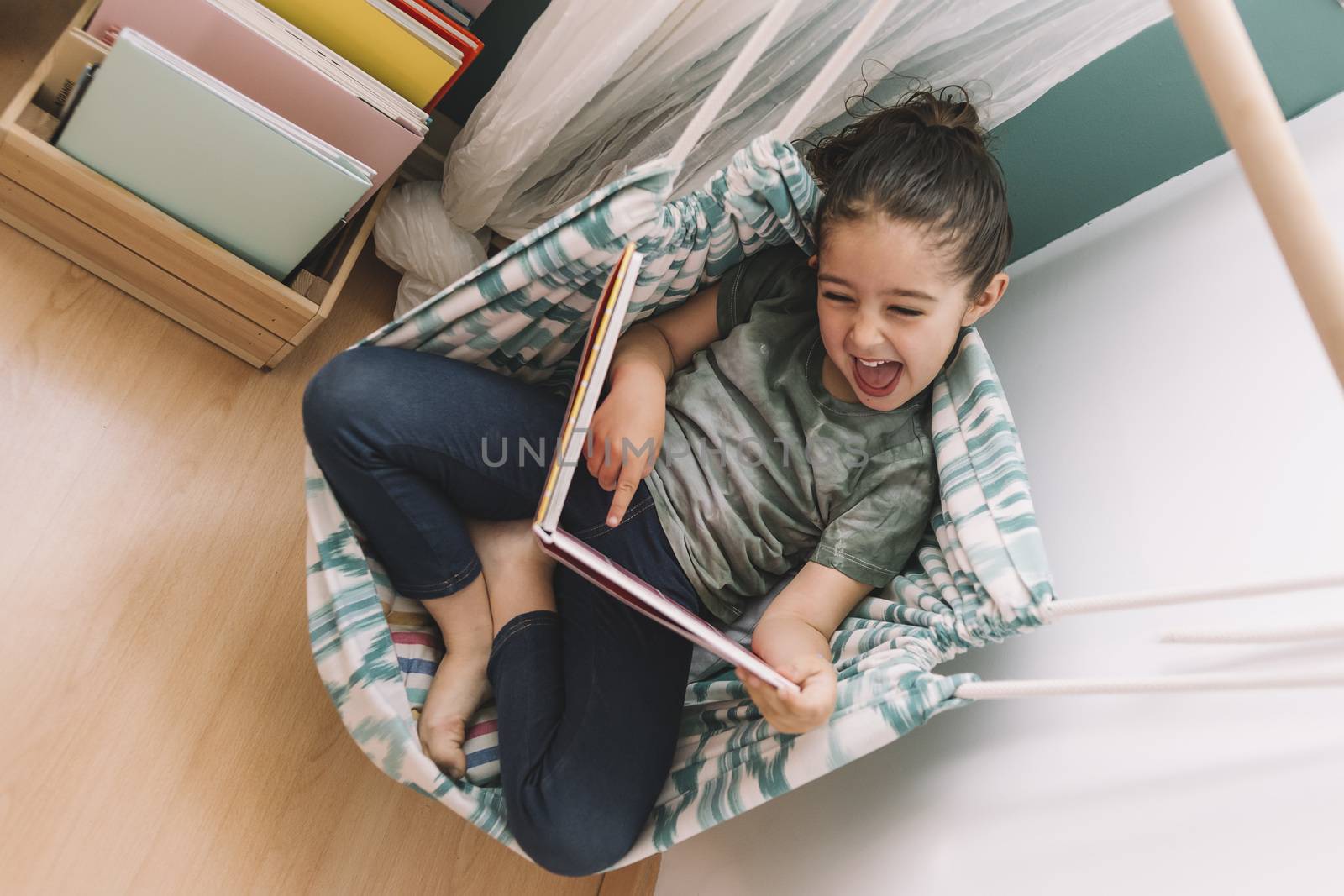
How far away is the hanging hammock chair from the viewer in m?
0.77

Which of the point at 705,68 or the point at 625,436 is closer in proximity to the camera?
the point at 625,436

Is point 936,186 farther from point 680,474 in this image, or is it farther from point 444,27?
point 444,27

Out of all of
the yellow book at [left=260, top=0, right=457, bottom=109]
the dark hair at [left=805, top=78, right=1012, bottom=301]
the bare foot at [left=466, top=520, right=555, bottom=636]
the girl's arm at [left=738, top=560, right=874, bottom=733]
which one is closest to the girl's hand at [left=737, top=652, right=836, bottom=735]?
the girl's arm at [left=738, top=560, right=874, bottom=733]

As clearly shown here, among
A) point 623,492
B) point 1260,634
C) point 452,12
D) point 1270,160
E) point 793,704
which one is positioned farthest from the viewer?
point 452,12

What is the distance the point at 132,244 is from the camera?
0.96 m

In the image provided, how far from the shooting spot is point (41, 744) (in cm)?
84

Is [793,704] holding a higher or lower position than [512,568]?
higher

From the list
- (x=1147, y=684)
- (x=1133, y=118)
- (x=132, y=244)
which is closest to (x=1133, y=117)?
(x=1133, y=118)

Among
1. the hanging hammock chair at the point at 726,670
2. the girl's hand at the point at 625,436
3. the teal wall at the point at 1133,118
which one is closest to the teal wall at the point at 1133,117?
the teal wall at the point at 1133,118

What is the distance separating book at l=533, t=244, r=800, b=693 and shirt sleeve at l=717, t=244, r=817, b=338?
0.30m

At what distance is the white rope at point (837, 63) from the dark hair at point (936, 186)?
78 millimetres

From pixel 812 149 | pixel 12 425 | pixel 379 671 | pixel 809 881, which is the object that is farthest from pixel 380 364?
pixel 809 881

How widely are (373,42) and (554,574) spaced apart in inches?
22.6

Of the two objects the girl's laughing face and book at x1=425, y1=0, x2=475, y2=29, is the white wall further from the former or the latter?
book at x1=425, y1=0, x2=475, y2=29
